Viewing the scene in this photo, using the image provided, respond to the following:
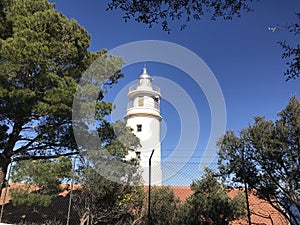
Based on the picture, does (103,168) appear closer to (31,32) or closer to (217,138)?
(217,138)

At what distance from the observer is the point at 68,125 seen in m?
6.66

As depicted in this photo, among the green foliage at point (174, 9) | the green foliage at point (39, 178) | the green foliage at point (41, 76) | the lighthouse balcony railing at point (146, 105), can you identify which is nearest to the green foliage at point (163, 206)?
the green foliage at point (39, 178)

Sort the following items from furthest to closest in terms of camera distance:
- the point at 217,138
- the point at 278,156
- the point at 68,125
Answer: the point at 68,125 < the point at 217,138 < the point at 278,156

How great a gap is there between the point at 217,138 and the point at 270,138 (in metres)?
1.22

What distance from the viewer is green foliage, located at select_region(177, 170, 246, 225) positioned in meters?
5.93

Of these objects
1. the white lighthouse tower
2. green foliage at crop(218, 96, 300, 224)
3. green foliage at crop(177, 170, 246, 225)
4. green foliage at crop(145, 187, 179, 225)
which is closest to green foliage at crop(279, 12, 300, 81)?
green foliage at crop(218, 96, 300, 224)

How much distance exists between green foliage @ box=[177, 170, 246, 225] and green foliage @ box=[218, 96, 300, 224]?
0.62m

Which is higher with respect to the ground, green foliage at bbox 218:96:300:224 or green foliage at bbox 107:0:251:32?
green foliage at bbox 107:0:251:32

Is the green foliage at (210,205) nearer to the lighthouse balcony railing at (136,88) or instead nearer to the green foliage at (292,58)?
the green foliage at (292,58)

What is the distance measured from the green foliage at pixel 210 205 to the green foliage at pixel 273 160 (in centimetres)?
62

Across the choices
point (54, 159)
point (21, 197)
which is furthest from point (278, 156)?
point (21, 197)

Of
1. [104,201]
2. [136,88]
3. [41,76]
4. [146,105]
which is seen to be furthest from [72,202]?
[136,88]

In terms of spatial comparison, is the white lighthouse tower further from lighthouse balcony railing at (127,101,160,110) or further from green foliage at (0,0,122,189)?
green foliage at (0,0,122,189)

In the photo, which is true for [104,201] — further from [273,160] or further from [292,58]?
[292,58]
